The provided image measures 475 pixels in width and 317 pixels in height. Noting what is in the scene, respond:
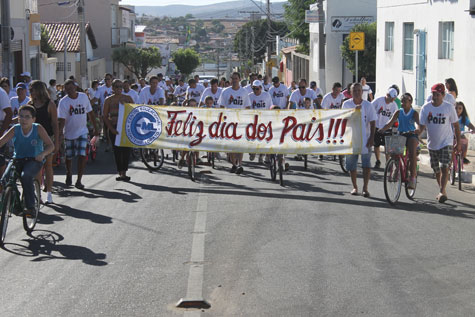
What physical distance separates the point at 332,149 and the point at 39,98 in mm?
5269

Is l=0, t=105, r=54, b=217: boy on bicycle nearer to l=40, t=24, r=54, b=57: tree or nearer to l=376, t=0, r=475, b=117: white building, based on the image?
l=376, t=0, r=475, b=117: white building

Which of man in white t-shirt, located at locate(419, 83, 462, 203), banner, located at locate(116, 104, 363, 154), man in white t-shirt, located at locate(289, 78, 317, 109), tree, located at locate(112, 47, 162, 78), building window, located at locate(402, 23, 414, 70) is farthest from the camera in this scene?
tree, located at locate(112, 47, 162, 78)

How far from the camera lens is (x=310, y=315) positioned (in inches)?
269

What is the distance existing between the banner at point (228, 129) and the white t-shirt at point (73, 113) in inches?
44.5

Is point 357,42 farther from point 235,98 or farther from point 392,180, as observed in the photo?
point 392,180

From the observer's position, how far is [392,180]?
12.6 m

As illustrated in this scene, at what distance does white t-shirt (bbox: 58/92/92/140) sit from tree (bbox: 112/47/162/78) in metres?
58.4

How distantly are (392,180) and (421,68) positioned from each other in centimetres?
1619

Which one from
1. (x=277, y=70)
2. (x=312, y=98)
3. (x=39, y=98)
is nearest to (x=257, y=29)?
(x=277, y=70)

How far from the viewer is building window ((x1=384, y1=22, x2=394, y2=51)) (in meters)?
32.9

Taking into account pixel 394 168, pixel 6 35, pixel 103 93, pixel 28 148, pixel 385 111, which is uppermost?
pixel 6 35

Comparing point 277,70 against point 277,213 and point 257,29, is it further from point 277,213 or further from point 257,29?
point 277,213

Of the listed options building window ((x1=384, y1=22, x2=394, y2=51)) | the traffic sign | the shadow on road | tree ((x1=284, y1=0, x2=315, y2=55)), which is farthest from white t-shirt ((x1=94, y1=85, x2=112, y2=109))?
tree ((x1=284, y1=0, x2=315, y2=55))

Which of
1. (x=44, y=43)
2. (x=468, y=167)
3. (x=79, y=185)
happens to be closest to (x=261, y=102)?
(x=468, y=167)
